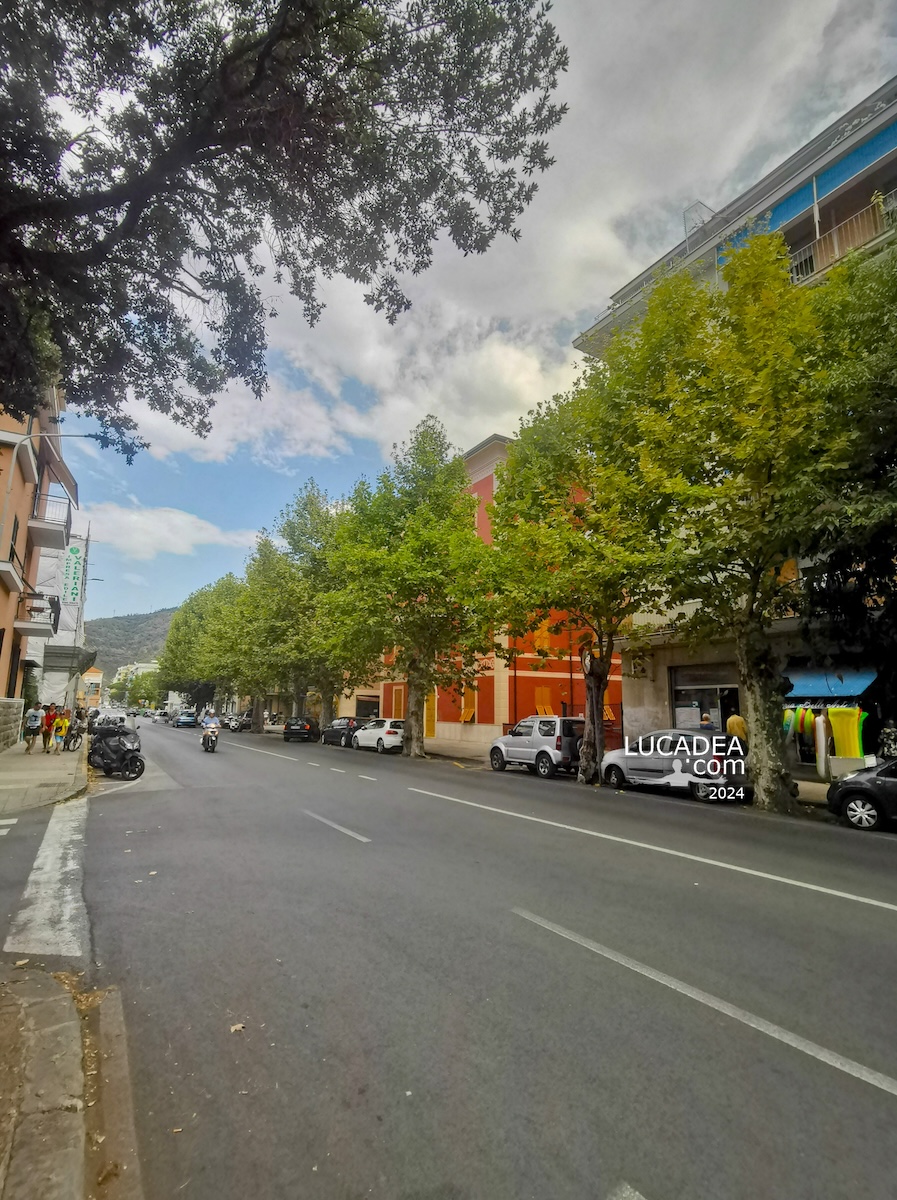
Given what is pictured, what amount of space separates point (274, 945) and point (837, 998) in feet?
12.2

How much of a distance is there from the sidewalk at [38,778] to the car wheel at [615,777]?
12223 mm

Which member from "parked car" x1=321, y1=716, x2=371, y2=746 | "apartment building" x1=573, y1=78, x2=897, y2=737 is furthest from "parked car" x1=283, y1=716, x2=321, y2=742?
"apartment building" x1=573, y1=78, x2=897, y2=737

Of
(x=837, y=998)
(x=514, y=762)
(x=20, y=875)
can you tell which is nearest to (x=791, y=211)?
(x=514, y=762)

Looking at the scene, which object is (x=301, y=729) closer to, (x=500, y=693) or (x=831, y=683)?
(x=500, y=693)

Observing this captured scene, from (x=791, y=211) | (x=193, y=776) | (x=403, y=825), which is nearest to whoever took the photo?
(x=403, y=825)

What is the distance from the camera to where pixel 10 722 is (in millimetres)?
23641

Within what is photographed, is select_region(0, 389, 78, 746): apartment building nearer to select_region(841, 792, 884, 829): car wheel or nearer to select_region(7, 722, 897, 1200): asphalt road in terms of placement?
select_region(7, 722, 897, 1200): asphalt road

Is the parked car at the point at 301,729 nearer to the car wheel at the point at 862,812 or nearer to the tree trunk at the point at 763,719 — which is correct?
the tree trunk at the point at 763,719

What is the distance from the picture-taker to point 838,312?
13.0m

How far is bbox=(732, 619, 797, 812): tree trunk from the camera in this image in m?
13.5

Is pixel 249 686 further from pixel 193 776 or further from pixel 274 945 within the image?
pixel 274 945

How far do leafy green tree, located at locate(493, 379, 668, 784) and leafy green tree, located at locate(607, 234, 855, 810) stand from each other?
33.8 inches

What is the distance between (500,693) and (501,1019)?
1108 inches

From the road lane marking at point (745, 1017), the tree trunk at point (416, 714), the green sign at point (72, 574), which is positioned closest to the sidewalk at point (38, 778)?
the road lane marking at point (745, 1017)
